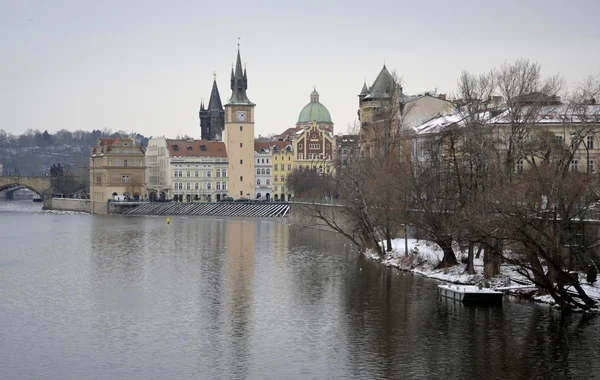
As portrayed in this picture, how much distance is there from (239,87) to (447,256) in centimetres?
7000

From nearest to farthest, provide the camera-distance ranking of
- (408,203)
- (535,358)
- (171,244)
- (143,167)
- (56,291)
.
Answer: (535,358), (56,291), (408,203), (171,244), (143,167)

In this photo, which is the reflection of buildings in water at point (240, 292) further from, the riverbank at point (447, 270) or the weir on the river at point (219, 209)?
the weir on the river at point (219, 209)

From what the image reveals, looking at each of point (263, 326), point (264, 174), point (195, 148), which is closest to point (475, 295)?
point (263, 326)

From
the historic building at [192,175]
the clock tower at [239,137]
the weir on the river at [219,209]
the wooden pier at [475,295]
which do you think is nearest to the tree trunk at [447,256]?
the wooden pier at [475,295]

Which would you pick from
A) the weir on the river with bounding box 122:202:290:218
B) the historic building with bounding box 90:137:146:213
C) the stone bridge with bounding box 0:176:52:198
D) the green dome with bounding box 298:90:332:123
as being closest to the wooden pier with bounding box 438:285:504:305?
the weir on the river with bounding box 122:202:290:218

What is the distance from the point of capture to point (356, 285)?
3634 centimetres

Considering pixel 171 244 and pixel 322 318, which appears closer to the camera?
pixel 322 318

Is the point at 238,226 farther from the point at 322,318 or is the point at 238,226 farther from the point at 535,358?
the point at 535,358

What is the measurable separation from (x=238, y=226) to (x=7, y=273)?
33.3 meters

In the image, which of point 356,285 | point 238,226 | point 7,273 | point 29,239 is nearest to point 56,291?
point 7,273

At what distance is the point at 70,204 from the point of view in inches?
4407

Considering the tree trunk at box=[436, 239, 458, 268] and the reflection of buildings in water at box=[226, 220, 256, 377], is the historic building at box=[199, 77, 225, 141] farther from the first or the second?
the tree trunk at box=[436, 239, 458, 268]

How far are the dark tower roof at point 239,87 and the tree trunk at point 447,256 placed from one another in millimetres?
69086

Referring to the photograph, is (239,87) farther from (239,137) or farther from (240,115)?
(239,137)
